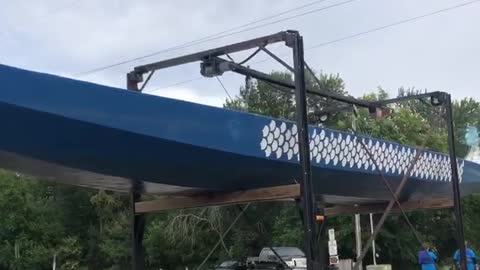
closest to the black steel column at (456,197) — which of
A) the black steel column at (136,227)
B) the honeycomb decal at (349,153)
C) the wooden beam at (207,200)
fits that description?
the honeycomb decal at (349,153)

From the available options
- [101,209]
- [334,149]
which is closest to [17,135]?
[334,149]

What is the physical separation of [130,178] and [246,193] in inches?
82.3

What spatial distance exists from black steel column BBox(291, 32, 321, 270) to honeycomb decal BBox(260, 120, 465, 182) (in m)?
0.77

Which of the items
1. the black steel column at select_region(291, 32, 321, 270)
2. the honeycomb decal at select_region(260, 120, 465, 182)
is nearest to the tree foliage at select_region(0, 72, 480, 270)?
the honeycomb decal at select_region(260, 120, 465, 182)

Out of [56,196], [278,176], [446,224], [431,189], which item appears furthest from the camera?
[56,196]

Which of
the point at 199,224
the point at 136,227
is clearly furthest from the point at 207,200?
the point at 199,224

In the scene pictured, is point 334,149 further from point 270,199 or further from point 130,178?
point 130,178

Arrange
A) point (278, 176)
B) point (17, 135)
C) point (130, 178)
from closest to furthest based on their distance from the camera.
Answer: point (17, 135), point (130, 178), point (278, 176)

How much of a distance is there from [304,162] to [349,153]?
264 centimetres

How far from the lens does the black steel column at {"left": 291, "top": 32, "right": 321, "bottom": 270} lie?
985cm

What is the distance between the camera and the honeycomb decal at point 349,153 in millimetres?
10752

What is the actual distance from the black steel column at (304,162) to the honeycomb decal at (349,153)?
772 mm

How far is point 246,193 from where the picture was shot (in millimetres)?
11789

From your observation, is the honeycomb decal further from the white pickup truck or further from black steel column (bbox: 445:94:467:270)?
the white pickup truck
